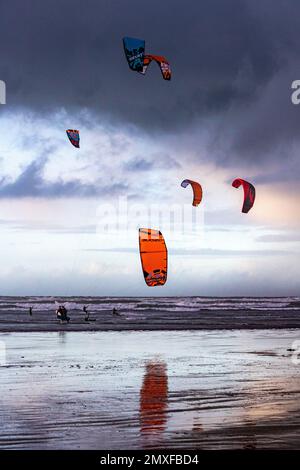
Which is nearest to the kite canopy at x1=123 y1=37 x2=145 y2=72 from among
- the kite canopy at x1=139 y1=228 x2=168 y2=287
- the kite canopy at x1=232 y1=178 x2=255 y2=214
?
the kite canopy at x1=139 y1=228 x2=168 y2=287

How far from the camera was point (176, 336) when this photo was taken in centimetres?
3319

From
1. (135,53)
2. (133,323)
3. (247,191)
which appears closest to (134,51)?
(135,53)

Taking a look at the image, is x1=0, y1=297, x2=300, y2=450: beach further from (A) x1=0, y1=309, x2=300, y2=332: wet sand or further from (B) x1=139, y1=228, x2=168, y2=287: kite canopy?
(A) x1=0, y1=309, x2=300, y2=332: wet sand

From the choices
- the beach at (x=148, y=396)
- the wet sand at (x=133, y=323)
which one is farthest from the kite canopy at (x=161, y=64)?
the wet sand at (x=133, y=323)

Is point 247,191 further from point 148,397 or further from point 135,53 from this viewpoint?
point 148,397

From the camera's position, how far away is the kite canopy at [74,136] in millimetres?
33125

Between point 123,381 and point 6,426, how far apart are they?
5.52 meters

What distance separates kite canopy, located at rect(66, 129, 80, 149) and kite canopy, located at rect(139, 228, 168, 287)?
704cm

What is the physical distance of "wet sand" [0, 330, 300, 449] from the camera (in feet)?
34.1

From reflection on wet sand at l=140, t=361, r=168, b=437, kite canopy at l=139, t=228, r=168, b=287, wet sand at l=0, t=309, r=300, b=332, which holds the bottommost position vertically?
reflection on wet sand at l=140, t=361, r=168, b=437

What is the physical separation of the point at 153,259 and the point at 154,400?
538 inches

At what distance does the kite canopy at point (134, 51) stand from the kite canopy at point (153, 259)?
5.65 m

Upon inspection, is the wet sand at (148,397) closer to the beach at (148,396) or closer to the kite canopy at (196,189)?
the beach at (148,396)
